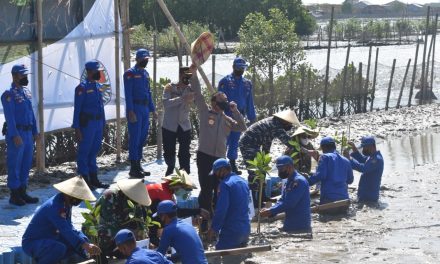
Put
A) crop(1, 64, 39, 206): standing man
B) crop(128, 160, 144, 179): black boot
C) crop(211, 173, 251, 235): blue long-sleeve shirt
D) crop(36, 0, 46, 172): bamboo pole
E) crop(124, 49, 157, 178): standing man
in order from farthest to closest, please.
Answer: crop(128, 160, 144, 179): black boot < crop(124, 49, 157, 178): standing man < crop(36, 0, 46, 172): bamboo pole < crop(1, 64, 39, 206): standing man < crop(211, 173, 251, 235): blue long-sleeve shirt

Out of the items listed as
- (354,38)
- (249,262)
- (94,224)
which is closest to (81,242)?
(94,224)

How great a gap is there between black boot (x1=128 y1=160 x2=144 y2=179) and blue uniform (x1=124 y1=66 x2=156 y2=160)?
0.10 meters

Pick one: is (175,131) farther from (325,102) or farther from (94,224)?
(325,102)

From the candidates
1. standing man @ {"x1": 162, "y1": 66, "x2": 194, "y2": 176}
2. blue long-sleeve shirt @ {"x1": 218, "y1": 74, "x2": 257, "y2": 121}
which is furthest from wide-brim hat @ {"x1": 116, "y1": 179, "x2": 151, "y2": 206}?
Answer: blue long-sleeve shirt @ {"x1": 218, "y1": 74, "x2": 257, "y2": 121}

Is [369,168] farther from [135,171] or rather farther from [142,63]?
[142,63]

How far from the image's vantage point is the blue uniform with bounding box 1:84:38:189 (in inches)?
467

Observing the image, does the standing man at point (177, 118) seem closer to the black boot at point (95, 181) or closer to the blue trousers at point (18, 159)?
the black boot at point (95, 181)

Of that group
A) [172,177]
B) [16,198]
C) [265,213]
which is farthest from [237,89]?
[172,177]

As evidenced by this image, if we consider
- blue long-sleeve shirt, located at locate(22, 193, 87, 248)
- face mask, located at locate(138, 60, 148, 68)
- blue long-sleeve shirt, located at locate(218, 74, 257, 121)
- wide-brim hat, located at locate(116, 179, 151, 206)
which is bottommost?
blue long-sleeve shirt, located at locate(22, 193, 87, 248)

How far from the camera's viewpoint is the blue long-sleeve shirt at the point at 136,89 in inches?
535

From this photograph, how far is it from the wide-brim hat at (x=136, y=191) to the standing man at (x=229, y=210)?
0.95 m

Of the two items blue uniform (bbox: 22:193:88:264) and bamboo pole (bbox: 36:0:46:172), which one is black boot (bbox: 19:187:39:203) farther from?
blue uniform (bbox: 22:193:88:264)

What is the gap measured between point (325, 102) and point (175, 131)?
11326mm

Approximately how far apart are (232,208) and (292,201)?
53.3 inches
